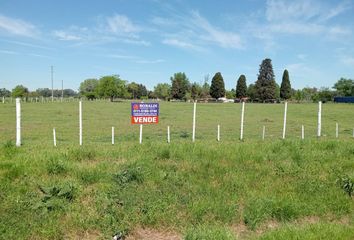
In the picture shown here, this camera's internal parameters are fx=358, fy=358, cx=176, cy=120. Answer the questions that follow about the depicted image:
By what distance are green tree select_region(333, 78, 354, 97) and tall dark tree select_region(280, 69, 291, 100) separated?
1674 inches

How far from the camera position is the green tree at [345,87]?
495 feet

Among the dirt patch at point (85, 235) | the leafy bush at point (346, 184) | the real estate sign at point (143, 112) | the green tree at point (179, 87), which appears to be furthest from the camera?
the green tree at point (179, 87)

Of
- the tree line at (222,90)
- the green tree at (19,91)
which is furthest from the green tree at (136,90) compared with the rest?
the green tree at (19,91)

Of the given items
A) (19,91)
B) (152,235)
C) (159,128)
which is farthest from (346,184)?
(19,91)

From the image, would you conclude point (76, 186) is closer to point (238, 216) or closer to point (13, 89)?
point (238, 216)

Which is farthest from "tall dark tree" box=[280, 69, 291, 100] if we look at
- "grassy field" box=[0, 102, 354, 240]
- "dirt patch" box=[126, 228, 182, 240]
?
"dirt patch" box=[126, 228, 182, 240]

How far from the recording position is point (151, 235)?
5949 millimetres

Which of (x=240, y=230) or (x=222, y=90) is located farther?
(x=222, y=90)

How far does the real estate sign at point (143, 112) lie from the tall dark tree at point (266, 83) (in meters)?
105

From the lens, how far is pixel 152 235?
5.95 meters

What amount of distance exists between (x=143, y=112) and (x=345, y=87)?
157 metres

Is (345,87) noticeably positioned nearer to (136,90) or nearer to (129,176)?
(136,90)

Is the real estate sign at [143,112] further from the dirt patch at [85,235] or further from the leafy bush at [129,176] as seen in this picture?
the dirt patch at [85,235]

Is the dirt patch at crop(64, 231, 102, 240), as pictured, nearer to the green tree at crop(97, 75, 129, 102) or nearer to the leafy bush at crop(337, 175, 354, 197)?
the leafy bush at crop(337, 175, 354, 197)
